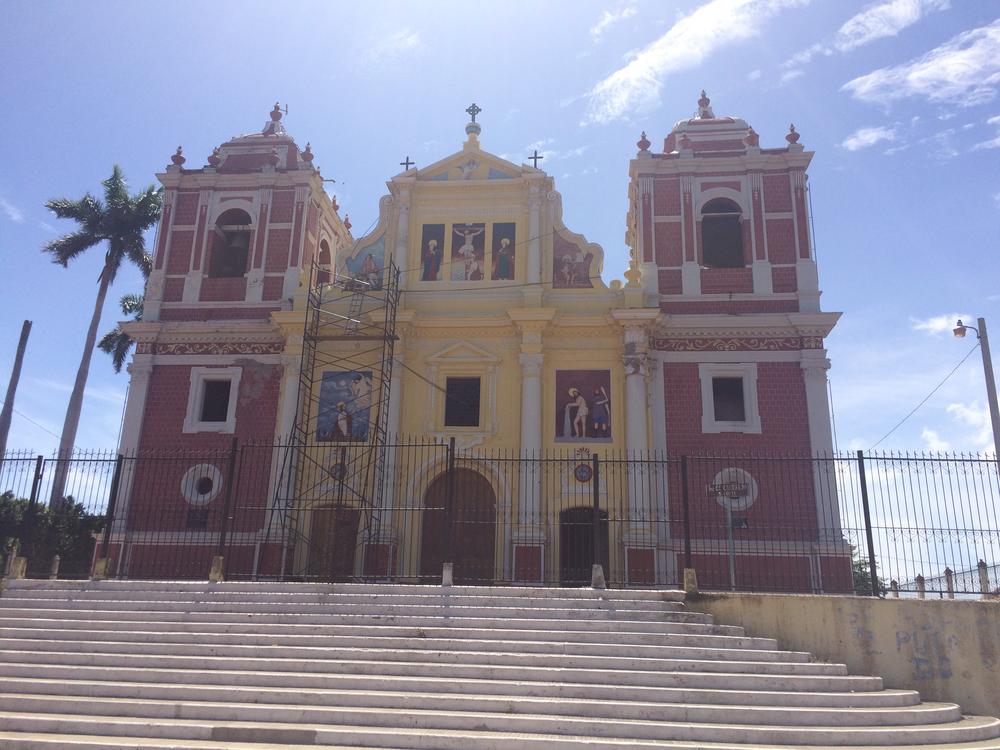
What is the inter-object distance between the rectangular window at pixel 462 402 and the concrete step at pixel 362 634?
8.76 m

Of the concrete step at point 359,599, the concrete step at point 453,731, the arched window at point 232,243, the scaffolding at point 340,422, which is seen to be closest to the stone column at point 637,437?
the scaffolding at point 340,422


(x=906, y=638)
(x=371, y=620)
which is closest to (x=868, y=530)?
(x=906, y=638)

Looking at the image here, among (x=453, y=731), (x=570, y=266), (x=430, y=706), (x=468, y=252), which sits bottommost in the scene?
(x=453, y=731)

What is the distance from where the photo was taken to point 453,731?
7.59 m

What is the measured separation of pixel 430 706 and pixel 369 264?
45.4 feet

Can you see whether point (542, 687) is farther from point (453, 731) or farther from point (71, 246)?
point (71, 246)

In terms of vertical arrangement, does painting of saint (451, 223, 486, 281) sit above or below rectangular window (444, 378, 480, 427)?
above

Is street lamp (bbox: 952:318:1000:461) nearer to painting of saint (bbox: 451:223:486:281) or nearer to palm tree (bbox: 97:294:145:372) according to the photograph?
painting of saint (bbox: 451:223:486:281)

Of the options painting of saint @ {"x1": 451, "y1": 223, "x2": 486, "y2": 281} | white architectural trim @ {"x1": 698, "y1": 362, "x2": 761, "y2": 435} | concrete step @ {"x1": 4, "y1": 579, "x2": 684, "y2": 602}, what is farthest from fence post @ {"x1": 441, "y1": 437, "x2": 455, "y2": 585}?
painting of saint @ {"x1": 451, "y1": 223, "x2": 486, "y2": 281}

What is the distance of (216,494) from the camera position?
18.2m

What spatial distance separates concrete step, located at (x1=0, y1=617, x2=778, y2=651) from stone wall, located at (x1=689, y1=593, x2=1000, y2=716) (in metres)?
0.48

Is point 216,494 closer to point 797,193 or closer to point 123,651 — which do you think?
point 123,651

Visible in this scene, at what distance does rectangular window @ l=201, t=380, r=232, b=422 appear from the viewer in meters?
19.5

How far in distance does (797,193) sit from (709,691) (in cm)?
1453
